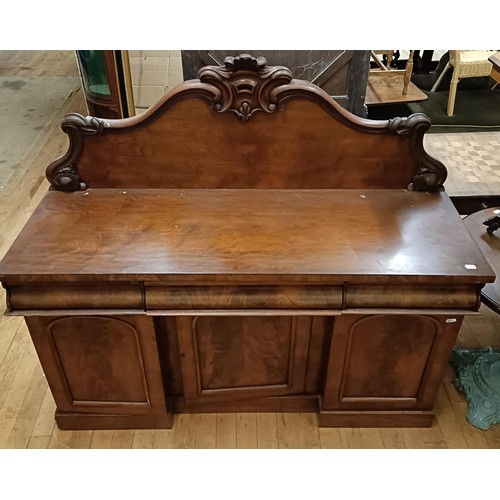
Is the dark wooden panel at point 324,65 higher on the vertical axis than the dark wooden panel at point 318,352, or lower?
higher

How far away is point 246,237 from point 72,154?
26.8 inches

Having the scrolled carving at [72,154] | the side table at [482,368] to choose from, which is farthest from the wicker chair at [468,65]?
the scrolled carving at [72,154]

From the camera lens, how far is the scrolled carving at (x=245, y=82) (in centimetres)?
175

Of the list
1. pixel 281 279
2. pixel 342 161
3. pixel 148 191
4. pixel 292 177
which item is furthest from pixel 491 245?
pixel 148 191

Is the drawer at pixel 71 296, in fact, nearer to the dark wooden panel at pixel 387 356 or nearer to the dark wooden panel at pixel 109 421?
the dark wooden panel at pixel 109 421

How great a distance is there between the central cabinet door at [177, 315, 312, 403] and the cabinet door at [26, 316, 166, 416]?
12cm

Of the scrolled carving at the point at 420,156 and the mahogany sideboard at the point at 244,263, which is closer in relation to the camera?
the mahogany sideboard at the point at 244,263

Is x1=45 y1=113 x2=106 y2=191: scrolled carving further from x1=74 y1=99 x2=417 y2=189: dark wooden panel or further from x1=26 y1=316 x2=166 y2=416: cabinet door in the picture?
x1=26 y1=316 x2=166 y2=416: cabinet door

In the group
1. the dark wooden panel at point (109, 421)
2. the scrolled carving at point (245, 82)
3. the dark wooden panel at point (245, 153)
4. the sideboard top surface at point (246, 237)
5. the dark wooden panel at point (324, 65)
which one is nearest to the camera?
the sideboard top surface at point (246, 237)

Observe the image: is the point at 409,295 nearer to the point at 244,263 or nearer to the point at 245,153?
the point at 244,263

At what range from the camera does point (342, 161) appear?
6.39 ft

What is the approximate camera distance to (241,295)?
167 cm

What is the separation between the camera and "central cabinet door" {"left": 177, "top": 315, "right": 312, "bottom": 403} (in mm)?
1819

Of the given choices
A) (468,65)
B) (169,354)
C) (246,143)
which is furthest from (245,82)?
(468,65)
